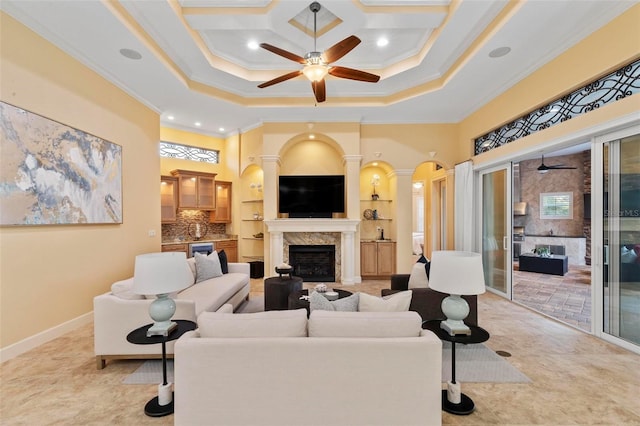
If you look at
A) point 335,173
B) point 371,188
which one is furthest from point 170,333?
point 371,188

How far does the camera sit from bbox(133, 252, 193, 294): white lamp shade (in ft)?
6.91

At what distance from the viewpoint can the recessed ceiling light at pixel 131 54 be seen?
3.66m

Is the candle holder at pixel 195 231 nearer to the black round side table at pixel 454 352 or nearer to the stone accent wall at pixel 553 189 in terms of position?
the black round side table at pixel 454 352

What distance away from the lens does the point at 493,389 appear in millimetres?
2375

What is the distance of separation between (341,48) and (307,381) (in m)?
3.20

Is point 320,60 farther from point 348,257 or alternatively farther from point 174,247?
point 174,247

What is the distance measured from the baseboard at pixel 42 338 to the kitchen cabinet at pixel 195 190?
340cm

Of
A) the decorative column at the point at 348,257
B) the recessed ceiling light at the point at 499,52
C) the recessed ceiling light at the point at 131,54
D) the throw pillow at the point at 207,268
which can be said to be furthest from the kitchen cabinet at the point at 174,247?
the recessed ceiling light at the point at 499,52

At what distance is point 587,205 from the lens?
769cm

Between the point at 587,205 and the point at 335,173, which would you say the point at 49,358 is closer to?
the point at 335,173

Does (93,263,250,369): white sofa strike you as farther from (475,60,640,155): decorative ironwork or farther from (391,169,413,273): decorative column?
(475,60,640,155): decorative ironwork

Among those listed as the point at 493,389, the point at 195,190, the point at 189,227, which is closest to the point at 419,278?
the point at 493,389

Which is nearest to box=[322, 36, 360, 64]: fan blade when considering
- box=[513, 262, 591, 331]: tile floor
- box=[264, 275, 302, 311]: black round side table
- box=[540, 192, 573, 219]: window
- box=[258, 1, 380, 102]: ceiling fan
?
box=[258, 1, 380, 102]: ceiling fan

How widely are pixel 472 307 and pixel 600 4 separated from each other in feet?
11.3
